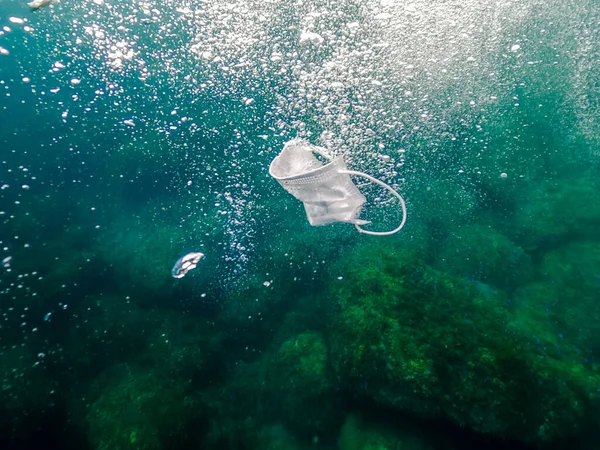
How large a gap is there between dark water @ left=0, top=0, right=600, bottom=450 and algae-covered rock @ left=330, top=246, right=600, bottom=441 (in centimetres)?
3

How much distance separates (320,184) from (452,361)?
333 centimetres

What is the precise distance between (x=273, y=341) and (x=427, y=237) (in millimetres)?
4720

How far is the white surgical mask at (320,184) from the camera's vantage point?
11.1ft

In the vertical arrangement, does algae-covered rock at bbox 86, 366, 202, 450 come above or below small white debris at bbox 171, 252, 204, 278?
below

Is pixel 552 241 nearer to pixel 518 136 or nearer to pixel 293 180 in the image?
→ pixel 518 136

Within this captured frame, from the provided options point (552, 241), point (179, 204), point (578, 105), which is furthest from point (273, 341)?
point (578, 105)

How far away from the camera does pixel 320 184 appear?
352cm

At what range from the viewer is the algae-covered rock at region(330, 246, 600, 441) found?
12.8 feet

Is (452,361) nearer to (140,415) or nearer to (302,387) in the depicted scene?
(302,387)

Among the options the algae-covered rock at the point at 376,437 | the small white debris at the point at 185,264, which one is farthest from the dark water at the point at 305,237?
the small white debris at the point at 185,264

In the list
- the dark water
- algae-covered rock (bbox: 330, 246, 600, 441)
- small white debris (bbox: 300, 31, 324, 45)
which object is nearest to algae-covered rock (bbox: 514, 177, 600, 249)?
the dark water

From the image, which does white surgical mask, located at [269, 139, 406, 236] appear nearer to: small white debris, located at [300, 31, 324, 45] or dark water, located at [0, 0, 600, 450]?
dark water, located at [0, 0, 600, 450]

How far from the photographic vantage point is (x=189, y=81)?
12.2 metres

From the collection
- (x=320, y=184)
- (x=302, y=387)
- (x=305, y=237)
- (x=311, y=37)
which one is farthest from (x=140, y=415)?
(x=311, y=37)
